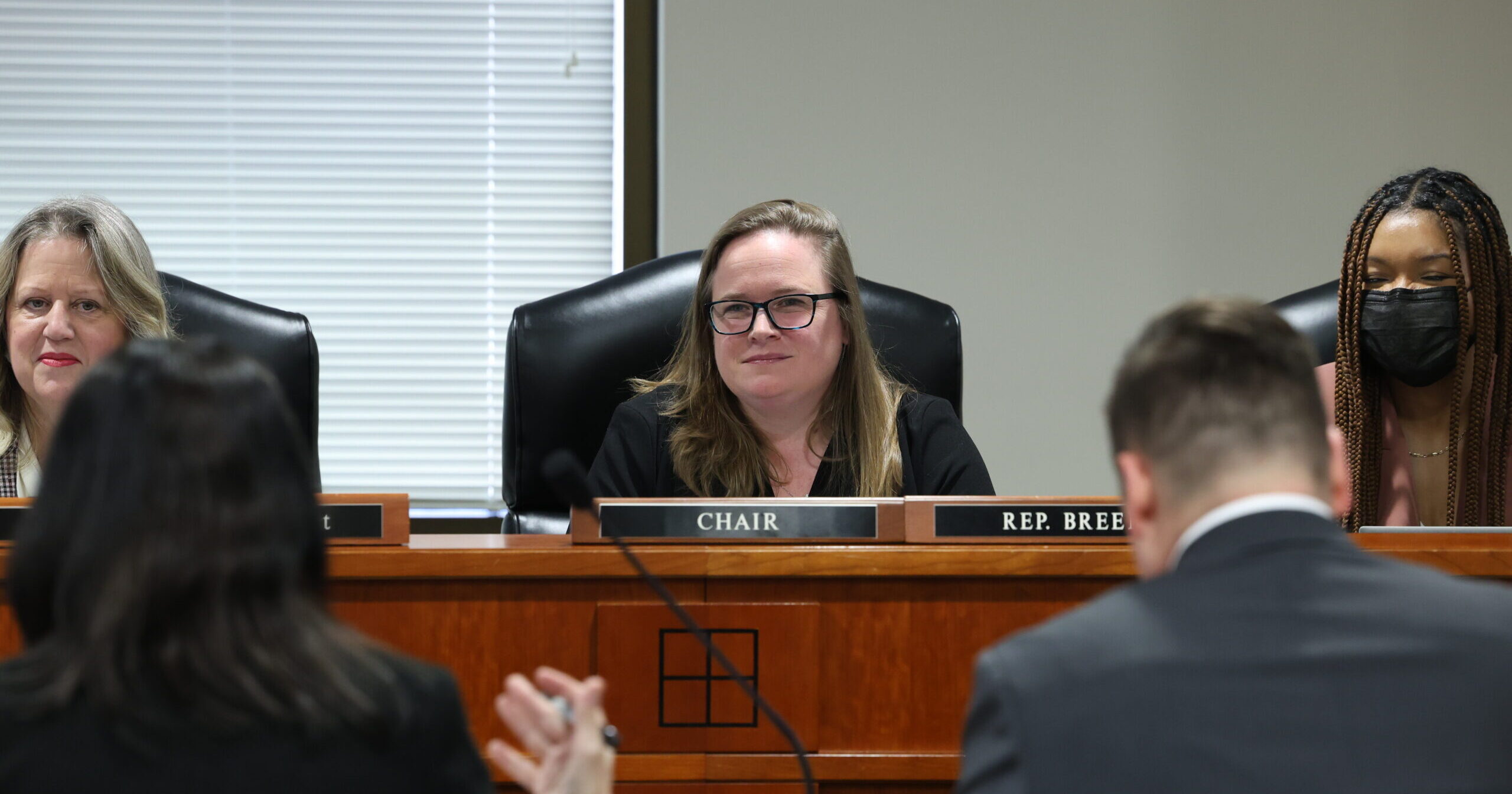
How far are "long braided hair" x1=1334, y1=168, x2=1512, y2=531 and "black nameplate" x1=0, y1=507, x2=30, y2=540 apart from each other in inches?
69.3

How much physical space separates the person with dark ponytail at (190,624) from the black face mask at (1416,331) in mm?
1669

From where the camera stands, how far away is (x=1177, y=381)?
3.17 feet

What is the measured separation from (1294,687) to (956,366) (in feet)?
5.67

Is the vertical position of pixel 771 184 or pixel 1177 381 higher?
pixel 771 184

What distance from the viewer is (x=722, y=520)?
154 cm

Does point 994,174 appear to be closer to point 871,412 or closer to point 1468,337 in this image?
point 871,412

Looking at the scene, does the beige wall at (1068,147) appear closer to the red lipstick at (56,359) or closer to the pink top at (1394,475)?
the pink top at (1394,475)

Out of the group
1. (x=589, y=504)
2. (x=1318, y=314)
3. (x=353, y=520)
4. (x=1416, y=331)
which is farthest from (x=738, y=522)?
(x=1318, y=314)

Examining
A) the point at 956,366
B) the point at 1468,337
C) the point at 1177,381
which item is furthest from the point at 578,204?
the point at 1177,381

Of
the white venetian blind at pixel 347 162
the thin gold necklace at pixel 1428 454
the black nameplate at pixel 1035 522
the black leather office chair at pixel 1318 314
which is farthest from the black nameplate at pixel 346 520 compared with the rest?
the white venetian blind at pixel 347 162

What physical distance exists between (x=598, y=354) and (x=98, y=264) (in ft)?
2.67

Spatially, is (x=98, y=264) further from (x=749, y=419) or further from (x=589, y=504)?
(x=589, y=504)

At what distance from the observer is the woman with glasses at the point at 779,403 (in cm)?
225

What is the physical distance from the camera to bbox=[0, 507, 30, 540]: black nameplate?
1518mm
